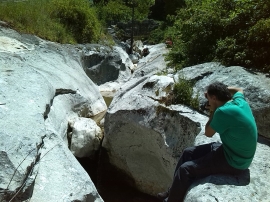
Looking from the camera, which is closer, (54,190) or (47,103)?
(54,190)

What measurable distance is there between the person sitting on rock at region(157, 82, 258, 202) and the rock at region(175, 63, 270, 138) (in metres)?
1.43

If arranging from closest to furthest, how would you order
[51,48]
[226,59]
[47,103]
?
→ [47,103], [226,59], [51,48]

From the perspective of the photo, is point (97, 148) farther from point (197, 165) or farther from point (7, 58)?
point (197, 165)

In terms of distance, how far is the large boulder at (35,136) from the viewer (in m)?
4.53

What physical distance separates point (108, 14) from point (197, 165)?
2122 cm

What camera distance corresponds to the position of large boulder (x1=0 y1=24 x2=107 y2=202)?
4.53 metres

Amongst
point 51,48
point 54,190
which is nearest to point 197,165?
point 54,190

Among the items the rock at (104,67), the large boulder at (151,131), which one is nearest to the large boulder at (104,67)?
the rock at (104,67)

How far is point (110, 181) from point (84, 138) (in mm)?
1293

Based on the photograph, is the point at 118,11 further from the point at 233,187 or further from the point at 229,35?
the point at 233,187

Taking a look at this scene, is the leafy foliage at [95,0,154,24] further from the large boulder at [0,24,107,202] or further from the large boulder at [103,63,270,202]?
the large boulder at [103,63,270,202]

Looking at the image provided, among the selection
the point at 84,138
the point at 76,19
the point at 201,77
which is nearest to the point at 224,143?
the point at 201,77

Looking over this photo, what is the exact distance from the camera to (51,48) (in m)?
11.2

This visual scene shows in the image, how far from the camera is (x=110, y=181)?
8.63m
